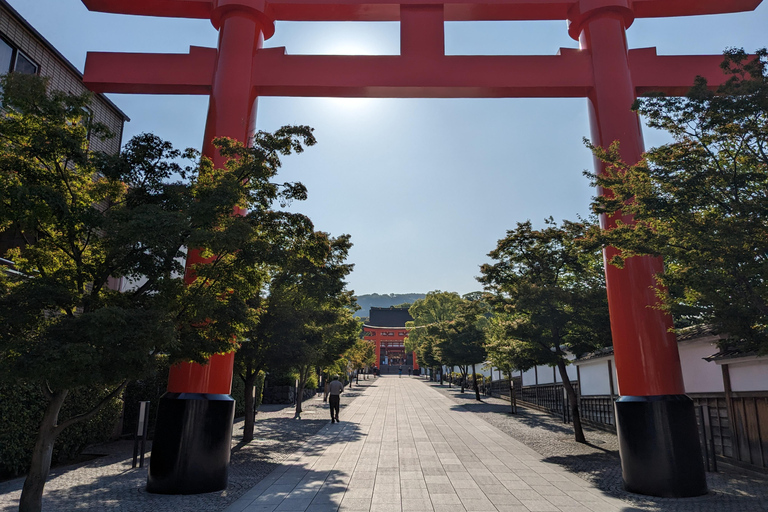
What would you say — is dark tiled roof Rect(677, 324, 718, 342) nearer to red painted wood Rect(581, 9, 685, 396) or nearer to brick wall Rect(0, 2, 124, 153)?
red painted wood Rect(581, 9, 685, 396)

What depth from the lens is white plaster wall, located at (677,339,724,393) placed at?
10992 mm

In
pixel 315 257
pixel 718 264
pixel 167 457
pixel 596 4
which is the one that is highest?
pixel 596 4

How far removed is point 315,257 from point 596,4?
7.64 meters

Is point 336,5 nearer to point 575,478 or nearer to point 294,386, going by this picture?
point 575,478

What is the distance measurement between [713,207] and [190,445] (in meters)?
8.69

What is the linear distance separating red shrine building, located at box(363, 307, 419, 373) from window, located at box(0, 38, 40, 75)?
85.7 metres

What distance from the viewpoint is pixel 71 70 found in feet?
40.8

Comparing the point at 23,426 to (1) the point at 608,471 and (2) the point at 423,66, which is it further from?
(1) the point at 608,471

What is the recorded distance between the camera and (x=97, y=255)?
640 centimetres

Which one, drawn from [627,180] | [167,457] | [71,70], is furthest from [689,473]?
[71,70]

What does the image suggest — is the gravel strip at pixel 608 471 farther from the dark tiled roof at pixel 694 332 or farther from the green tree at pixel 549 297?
the dark tiled roof at pixel 694 332

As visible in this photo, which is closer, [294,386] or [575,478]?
[575,478]

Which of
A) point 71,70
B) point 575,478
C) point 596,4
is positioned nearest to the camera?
point 575,478

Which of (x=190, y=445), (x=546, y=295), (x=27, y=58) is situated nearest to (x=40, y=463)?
(x=190, y=445)
